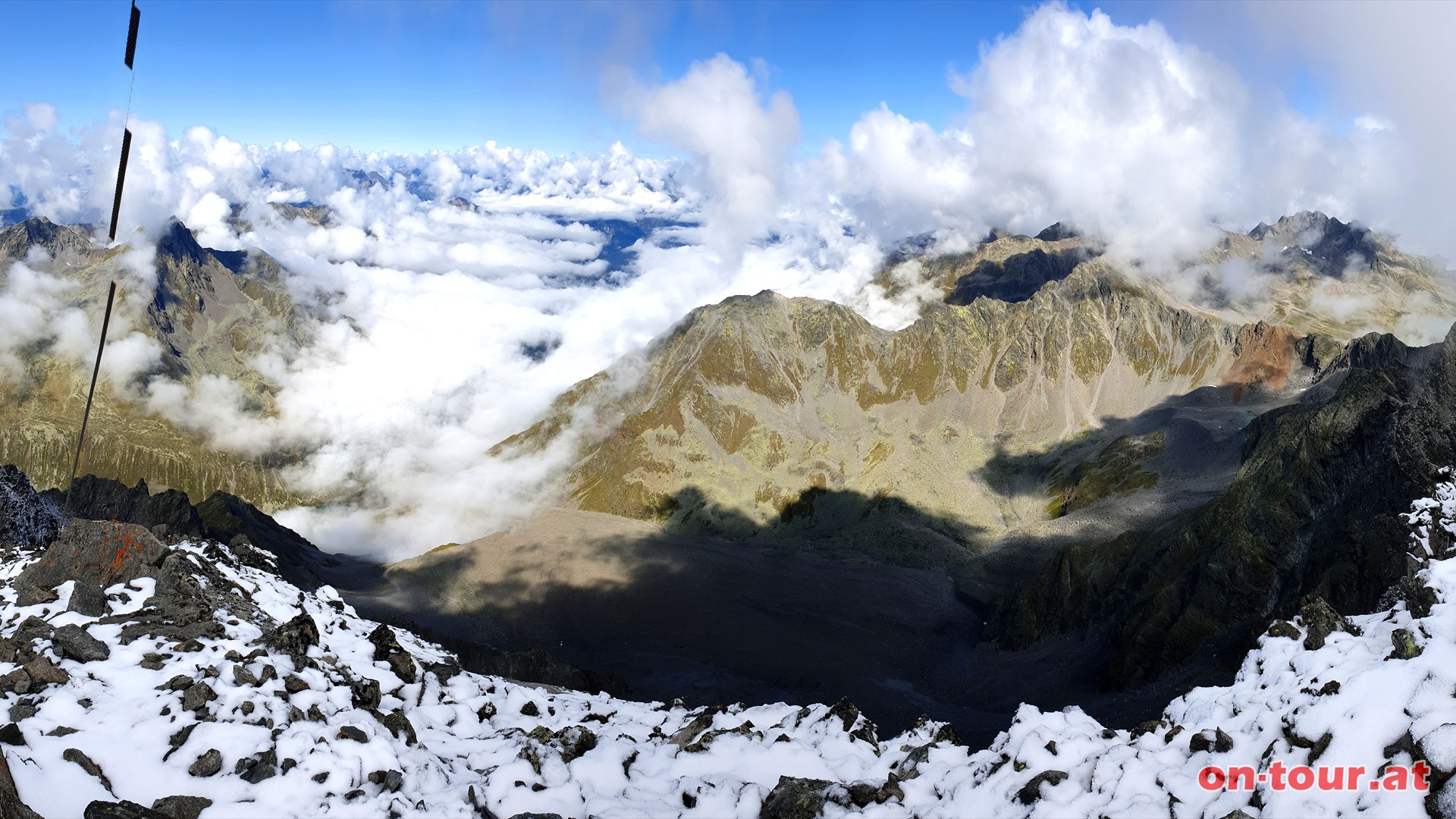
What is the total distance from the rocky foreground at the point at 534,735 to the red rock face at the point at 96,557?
0.11 m

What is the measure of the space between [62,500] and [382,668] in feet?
399

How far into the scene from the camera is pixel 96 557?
108ft

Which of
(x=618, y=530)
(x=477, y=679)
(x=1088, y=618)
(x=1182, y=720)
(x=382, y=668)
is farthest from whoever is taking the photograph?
(x=618, y=530)

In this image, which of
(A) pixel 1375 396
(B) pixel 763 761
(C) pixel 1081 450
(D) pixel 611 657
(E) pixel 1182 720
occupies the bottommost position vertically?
(D) pixel 611 657

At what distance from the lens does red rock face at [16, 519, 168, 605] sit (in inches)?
1254

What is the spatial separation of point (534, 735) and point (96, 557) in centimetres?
2212

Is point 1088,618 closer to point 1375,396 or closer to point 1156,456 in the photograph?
point 1375,396

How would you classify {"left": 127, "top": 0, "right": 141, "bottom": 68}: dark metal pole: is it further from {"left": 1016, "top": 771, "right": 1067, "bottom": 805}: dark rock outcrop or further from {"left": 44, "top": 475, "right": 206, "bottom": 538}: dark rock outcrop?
{"left": 44, "top": 475, "right": 206, "bottom": 538}: dark rock outcrop

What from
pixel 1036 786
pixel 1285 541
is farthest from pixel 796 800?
pixel 1285 541

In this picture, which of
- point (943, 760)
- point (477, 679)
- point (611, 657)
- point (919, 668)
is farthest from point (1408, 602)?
point (611, 657)

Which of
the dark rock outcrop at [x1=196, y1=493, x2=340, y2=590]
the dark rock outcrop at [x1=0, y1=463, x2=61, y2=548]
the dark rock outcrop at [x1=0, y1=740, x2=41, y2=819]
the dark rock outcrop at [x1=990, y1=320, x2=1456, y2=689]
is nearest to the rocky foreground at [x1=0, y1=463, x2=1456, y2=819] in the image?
the dark rock outcrop at [x1=0, y1=740, x2=41, y2=819]

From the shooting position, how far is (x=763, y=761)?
2683 cm

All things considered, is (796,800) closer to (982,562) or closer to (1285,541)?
(1285,541)

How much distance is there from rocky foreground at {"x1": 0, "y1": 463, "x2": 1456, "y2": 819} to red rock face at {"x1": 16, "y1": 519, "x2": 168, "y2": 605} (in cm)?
11
